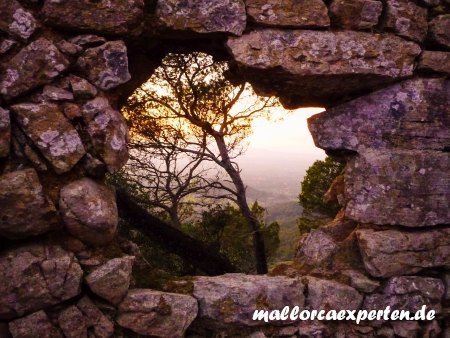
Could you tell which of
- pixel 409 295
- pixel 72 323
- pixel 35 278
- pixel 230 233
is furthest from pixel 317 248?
pixel 230 233

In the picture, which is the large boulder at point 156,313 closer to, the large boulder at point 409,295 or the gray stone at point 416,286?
the large boulder at point 409,295

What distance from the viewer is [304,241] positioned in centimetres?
570

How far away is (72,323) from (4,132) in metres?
2.11

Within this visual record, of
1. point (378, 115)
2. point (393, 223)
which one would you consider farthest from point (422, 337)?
point (378, 115)

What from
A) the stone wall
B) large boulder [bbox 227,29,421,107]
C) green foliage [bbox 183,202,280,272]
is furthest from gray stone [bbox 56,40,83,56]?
green foliage [bbox 183,202,280,272]

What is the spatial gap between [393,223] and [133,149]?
7.90 m

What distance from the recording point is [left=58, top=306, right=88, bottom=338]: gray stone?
157 inches

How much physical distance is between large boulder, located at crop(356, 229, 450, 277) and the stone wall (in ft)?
0.06

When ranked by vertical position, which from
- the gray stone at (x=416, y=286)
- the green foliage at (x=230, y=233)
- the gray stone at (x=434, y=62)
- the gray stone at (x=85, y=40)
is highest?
the gray stone at (x=434, y=62)

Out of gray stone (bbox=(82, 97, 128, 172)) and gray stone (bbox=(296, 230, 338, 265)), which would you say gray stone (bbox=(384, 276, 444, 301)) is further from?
gray stone (bbox=(82, 97, 128, 172))

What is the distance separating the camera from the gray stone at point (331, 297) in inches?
195

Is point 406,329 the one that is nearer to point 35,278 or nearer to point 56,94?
point 35,278

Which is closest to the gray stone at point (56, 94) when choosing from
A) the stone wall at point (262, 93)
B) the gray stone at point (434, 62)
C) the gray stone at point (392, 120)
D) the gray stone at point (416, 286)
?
the stone wall at point (262, 93)

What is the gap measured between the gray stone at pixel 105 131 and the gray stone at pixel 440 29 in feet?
14.4
